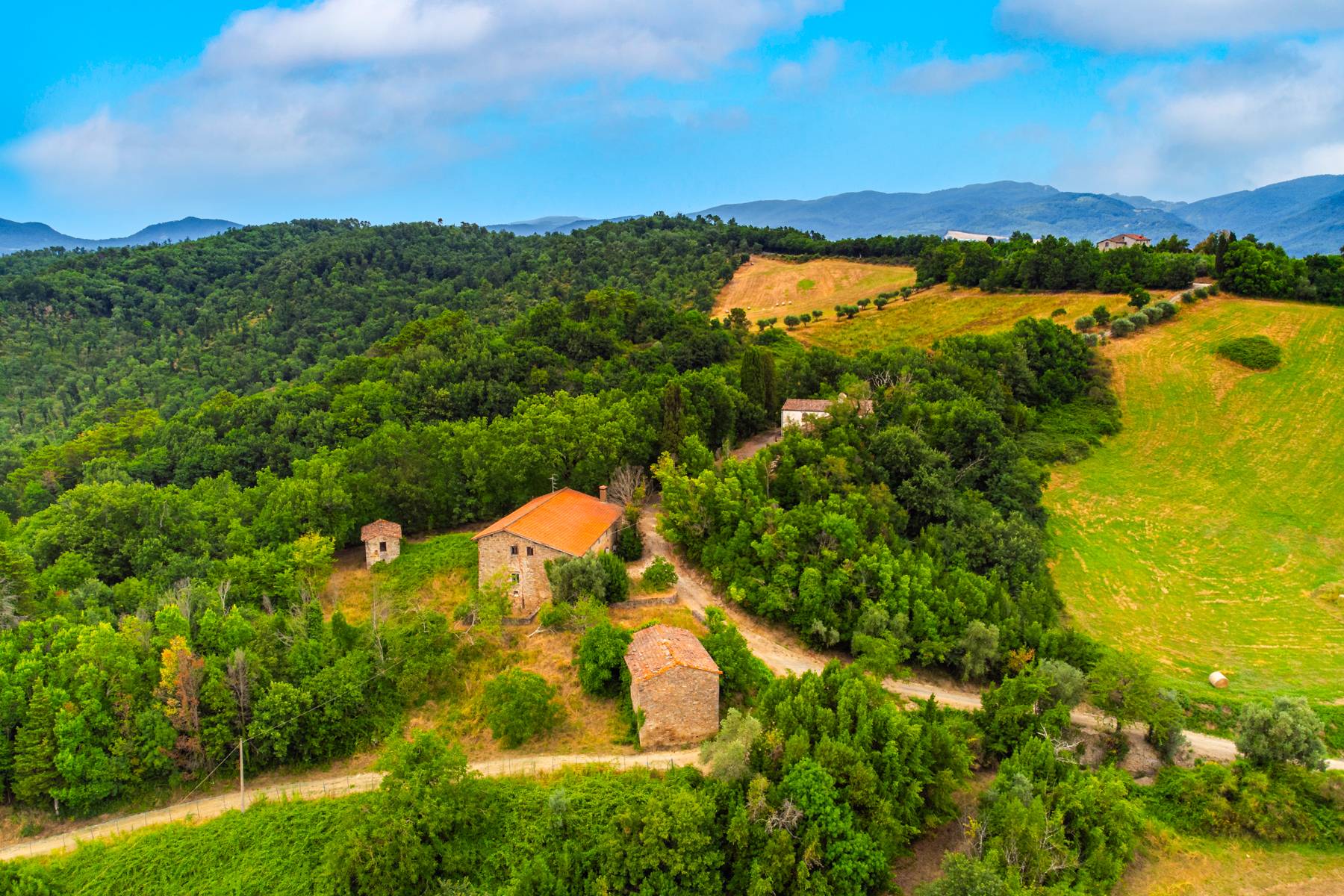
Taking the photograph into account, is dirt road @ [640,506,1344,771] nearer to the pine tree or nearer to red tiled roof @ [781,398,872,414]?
red tiled roof @ [781,398,872,414]

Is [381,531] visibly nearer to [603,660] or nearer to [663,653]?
[603,660]

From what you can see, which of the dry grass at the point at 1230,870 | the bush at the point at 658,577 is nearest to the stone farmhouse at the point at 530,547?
the bush at the point at 658,577

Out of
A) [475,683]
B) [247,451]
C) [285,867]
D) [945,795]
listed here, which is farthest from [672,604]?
[247,451]

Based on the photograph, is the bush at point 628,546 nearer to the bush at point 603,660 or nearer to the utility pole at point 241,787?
the bush at point 603,660

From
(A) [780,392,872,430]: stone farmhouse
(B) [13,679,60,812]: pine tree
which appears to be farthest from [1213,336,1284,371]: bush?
(B) [13,679,60,812]: pine tree

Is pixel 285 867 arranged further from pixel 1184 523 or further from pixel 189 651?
pixel 1184 523

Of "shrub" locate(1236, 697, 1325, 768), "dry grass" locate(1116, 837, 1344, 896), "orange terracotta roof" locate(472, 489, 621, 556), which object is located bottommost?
"dry grass" locate(1116, 837, 1344, 896)
